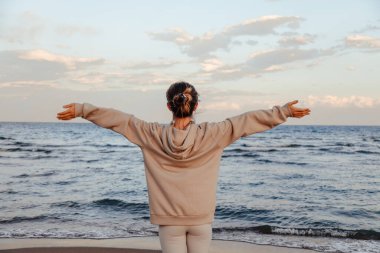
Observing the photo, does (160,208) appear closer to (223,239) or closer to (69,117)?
(69,117)

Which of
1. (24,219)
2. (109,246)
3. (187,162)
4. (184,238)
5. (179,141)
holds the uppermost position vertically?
(179,141)

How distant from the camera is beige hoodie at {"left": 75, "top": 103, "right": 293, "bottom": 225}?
109 inches

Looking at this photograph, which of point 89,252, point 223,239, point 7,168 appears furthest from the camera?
point 7,168

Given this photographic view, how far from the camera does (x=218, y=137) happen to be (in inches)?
111

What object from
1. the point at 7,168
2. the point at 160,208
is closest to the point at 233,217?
the point at 160,208

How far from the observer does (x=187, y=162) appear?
279cm

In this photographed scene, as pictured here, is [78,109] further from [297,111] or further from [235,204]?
[235,204]

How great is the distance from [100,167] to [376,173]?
11.1m

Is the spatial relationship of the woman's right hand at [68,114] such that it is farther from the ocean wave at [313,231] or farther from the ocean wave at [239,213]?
the ocean wave at [239,213]

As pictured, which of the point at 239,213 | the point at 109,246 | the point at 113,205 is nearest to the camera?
the point at 109,246

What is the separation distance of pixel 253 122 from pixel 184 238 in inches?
32.8

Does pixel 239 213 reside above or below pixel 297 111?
below

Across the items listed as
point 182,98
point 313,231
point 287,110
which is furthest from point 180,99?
point 313,231

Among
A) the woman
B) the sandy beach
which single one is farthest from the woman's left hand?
the sandy beach
